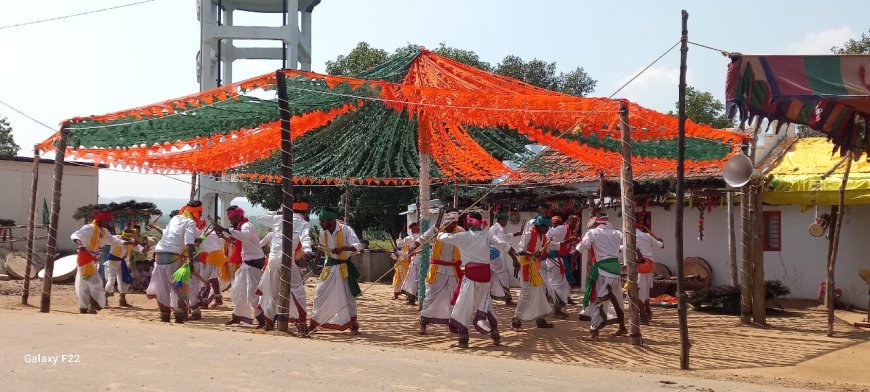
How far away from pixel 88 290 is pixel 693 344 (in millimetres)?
8221

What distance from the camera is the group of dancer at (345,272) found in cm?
956

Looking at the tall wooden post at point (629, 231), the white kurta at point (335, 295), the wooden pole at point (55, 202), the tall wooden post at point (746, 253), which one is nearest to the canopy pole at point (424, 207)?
the white kurta at point (335, 295)

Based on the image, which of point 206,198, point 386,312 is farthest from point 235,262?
point 206,198

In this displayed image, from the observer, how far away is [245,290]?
10.9 m

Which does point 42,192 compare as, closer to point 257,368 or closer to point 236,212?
point 236,212

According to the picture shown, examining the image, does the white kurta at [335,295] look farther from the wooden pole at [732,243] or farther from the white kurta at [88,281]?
the wooden pole at [732,243]

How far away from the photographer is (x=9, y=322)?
8.70 metres

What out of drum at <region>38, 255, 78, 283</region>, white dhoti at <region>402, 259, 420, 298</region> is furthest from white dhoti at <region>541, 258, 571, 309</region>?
drum at <region>38, 255, 78, 283</region>

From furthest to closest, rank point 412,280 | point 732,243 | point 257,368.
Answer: point 412,280
point 732,243
point 257,368

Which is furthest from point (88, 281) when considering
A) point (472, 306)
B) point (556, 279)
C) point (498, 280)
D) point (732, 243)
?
point (732, 243)

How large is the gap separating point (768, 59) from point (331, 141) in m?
9.01

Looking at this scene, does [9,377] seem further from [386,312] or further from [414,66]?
[386,312]

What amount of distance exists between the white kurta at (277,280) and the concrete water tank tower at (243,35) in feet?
68.4

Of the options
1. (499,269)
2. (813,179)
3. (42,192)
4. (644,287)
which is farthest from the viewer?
(42,192)
